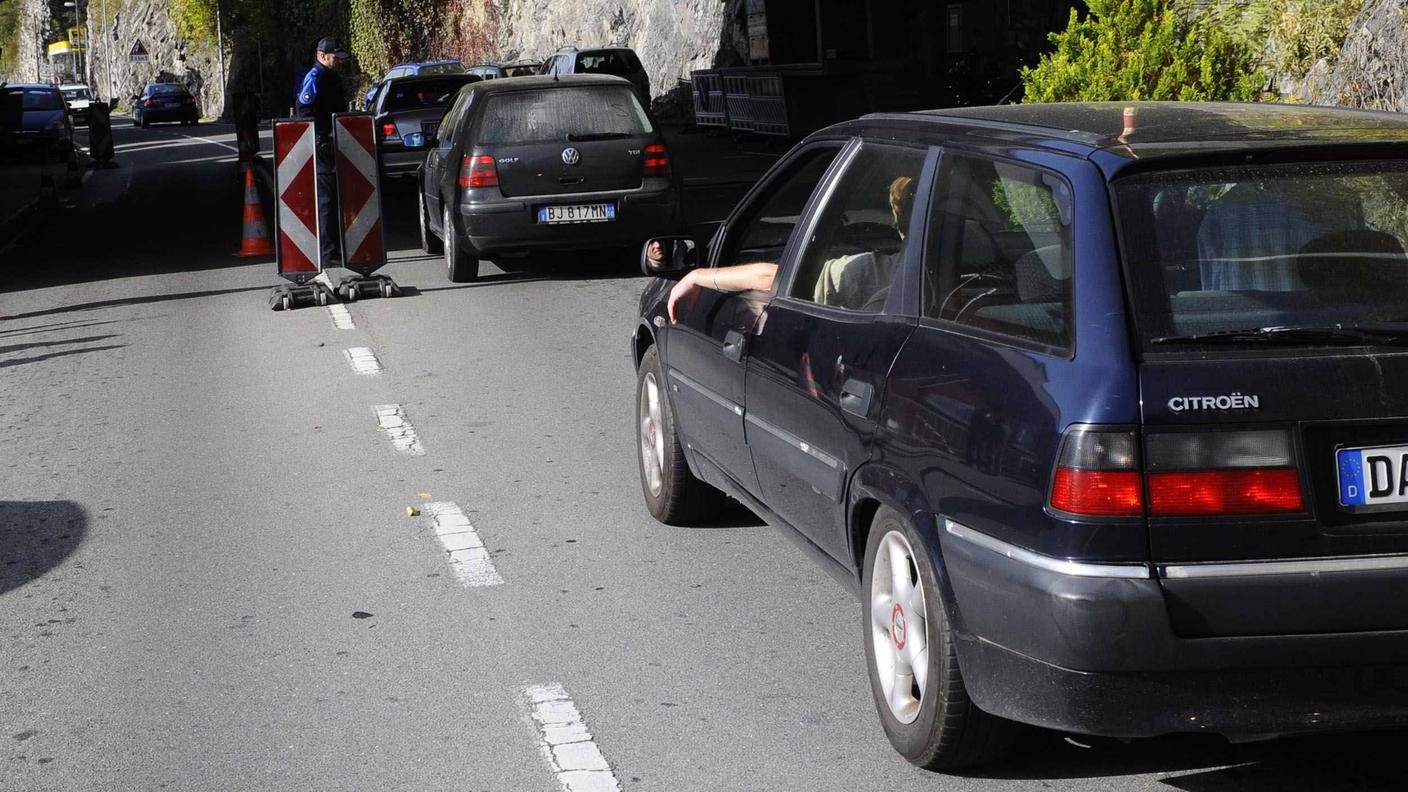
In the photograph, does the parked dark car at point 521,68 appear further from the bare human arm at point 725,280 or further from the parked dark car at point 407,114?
the bare human arm at point 725,280

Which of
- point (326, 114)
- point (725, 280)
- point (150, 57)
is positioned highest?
point (150, 57)

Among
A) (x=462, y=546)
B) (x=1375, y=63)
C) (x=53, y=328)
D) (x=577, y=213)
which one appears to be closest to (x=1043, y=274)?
(x=462, y=546)

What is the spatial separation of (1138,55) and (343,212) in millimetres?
6343

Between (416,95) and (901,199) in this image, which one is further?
(416,95)

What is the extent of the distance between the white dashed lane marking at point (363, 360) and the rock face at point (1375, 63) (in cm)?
642

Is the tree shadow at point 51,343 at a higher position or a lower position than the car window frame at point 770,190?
lower

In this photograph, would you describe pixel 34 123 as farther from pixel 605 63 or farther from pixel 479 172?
pixel 479 172

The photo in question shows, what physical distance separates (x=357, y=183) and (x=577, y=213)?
1.80m

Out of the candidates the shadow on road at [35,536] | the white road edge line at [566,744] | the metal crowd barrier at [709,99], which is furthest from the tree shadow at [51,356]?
the metal crowd barrier at [709,99]

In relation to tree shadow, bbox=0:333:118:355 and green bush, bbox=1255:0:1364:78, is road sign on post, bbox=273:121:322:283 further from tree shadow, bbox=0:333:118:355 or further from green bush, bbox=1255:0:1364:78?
green bush, bbox=1255:0:1364:78

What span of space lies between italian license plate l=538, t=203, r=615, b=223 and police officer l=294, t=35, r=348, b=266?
174 centimetres

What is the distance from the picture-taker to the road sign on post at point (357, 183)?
13.8 metres

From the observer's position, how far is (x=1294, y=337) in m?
3.69

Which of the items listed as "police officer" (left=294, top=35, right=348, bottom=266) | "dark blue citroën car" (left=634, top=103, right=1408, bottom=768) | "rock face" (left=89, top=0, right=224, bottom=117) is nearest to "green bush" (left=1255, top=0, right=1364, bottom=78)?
"police officer" (left=294, top=35, right=348, bottom=266)
